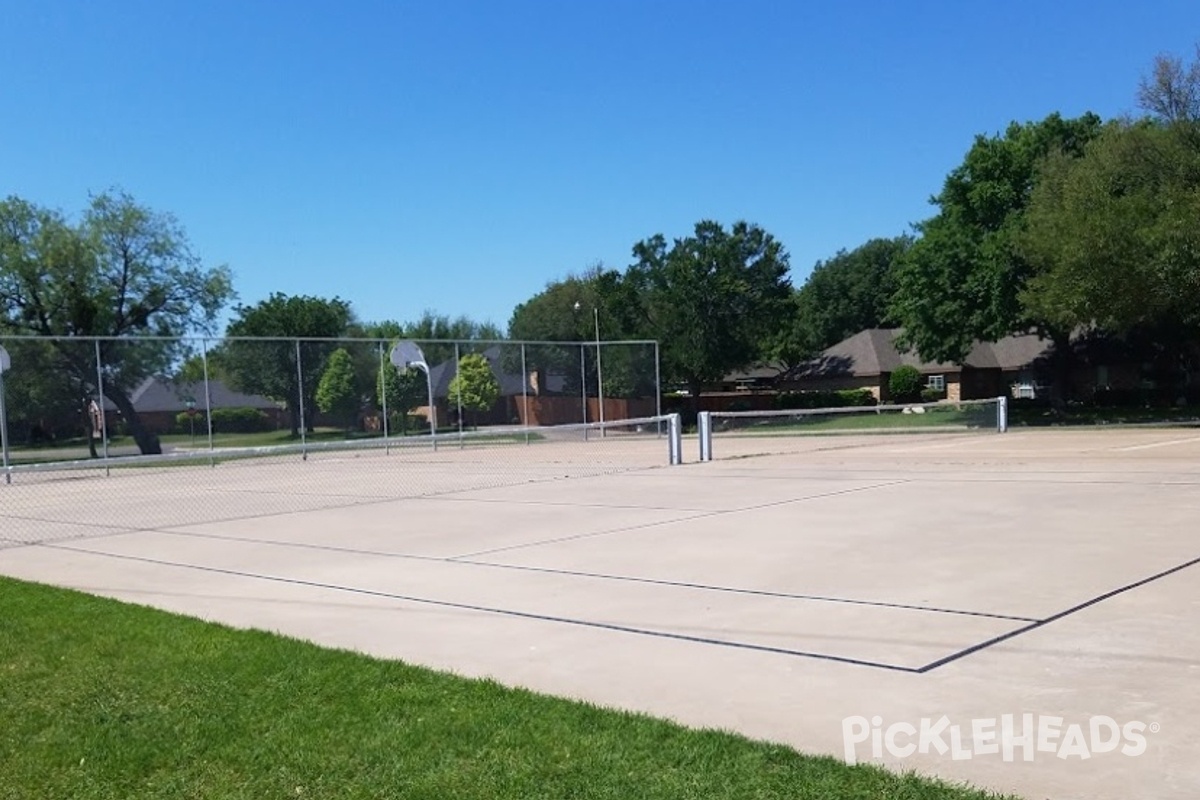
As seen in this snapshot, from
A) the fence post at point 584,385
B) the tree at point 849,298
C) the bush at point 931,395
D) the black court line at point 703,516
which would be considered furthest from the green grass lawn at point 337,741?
the tree at point 849,298

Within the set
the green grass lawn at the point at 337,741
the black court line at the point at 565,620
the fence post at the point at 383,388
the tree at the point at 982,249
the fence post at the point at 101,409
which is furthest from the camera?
the tree at the point at 982,249

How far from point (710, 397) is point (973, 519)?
57475 millimetres

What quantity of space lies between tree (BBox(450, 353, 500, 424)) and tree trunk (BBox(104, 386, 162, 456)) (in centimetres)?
1053

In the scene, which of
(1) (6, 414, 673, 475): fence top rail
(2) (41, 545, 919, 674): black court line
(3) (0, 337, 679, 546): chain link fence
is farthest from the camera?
(3) (0, 337, 679, 546): chain link fence

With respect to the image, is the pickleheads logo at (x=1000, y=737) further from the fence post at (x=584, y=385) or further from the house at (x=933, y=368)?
the house at (x=933, y=368)

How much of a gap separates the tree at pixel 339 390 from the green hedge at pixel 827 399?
32.8 m

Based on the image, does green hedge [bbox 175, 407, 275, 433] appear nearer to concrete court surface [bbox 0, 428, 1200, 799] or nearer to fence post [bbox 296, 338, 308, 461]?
fence post [bbox 296, 338, 308, 461]

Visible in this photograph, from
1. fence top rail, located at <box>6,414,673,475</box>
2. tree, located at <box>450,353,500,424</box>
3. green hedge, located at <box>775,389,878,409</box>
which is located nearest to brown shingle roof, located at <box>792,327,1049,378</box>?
green hedge, located at <box>775,389,878,409</box>

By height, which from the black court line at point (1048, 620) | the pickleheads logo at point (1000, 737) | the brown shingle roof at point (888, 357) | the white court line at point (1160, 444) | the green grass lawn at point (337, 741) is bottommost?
the white court line at point (1160, 444)

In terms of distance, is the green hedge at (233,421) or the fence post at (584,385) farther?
the fence post at (584,385)

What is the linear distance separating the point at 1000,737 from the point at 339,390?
31372mm

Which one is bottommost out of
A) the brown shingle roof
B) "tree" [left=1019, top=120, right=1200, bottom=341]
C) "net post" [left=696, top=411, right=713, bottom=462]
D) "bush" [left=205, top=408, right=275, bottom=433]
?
"net post" [left=696, top=411, right=713, bottom=462]

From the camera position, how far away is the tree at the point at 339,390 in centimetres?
3384

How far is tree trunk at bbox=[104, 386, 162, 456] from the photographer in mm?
29406
